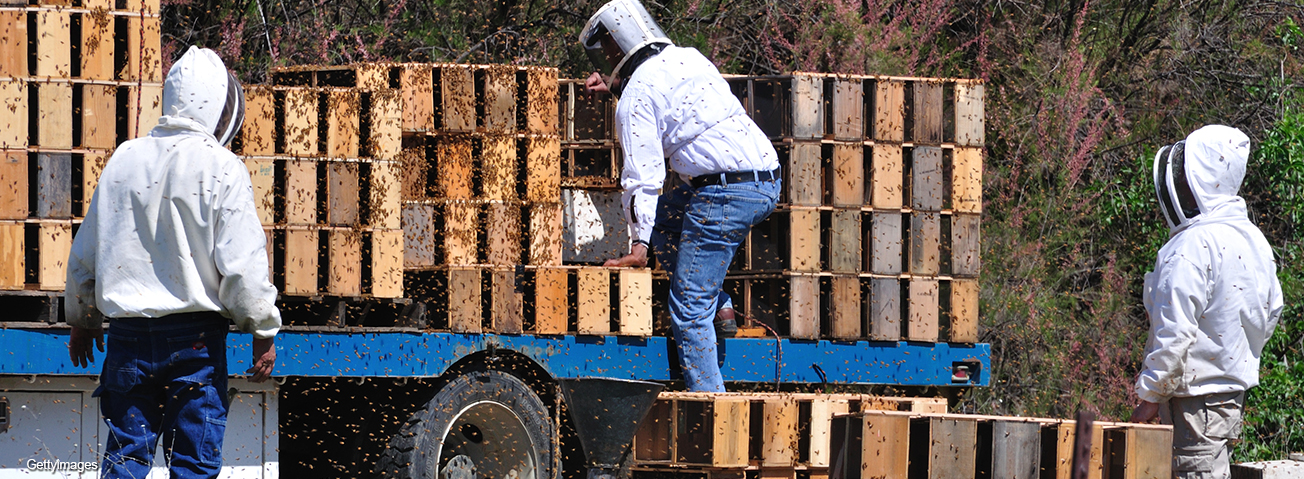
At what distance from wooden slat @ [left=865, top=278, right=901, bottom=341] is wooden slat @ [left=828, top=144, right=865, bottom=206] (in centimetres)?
51

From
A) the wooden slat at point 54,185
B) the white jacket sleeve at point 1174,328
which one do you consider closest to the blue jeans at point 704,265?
the white jacket sleeve at point 1174,328

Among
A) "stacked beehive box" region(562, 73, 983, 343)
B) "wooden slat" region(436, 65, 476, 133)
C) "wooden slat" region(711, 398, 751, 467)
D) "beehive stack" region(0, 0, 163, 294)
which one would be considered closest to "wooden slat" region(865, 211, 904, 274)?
"stacked beehive box" region(562, 73, 983, 343)

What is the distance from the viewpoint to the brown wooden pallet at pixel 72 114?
22.4 feet

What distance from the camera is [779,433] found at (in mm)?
6781

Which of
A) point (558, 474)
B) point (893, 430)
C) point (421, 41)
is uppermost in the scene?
point (421, 41)

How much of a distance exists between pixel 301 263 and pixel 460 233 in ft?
3.13

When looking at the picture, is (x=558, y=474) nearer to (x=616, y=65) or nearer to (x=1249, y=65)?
(x=616, y=65)

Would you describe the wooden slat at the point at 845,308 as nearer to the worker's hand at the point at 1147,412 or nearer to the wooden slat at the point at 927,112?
the wooden slat at the point at 927,112

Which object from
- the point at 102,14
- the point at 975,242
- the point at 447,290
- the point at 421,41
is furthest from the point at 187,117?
the point at 421,41

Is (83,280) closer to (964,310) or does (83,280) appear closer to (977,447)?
(977,447)

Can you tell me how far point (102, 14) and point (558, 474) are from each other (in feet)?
10.8

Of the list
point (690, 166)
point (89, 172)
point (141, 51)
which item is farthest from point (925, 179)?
point (89, 172)

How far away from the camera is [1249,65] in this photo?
15.5 metres

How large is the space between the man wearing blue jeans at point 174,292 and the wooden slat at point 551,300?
249 cm
